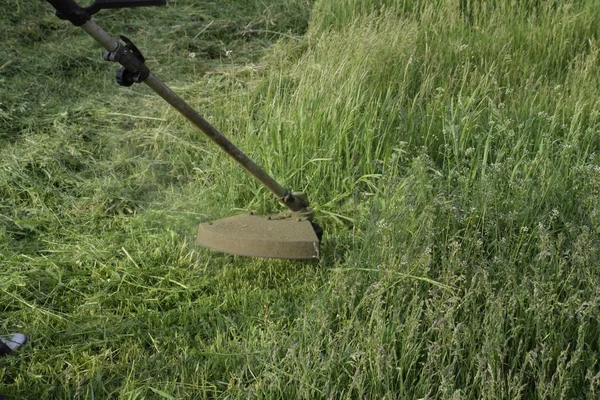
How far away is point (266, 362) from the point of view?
2.71m

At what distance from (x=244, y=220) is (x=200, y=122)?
0.72m

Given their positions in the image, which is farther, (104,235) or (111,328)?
(104,235)

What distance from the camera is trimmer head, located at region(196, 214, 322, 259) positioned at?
10.6 feet

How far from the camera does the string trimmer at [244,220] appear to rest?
8.97 feet

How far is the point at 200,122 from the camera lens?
2.92 m

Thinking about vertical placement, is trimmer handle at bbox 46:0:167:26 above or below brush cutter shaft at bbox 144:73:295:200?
above

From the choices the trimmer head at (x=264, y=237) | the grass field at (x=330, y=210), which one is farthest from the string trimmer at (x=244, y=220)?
the grass field at (x=330, y=210)

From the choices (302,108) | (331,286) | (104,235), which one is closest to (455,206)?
(331,286)

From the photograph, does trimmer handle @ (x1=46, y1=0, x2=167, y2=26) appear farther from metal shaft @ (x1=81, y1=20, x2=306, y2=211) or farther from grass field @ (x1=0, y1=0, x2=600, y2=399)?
grass field @ (x1=0, y1=0, x2=600, y2=399)

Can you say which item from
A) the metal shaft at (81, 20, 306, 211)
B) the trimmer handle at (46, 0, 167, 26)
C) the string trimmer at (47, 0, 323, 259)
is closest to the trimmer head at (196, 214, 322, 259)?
the string trimmer at (47, 0, 323, 259)

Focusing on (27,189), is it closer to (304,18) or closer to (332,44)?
(332,44)

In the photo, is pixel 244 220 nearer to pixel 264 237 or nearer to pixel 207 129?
pixel 264 237

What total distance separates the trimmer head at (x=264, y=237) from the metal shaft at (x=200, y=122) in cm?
12

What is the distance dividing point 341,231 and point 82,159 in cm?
163
